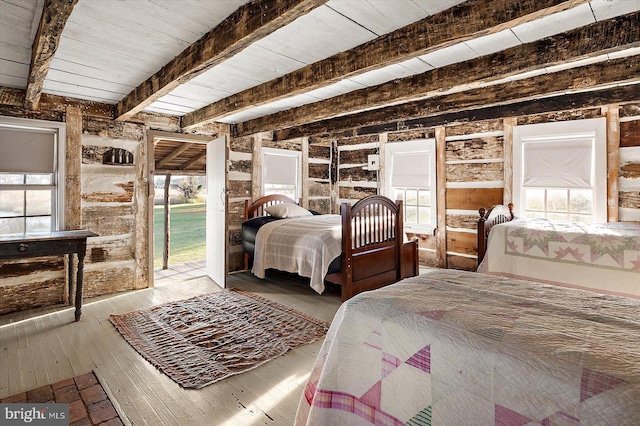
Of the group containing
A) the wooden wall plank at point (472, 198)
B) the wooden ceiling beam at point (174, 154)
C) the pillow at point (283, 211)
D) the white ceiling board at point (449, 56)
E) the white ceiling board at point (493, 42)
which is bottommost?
the pillow at point (283, 211)

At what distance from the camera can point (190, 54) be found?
2441mm

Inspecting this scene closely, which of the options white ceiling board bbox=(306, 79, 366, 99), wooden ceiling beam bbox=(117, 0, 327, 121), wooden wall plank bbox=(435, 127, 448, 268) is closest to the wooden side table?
wooden ceiling beam bbox=(117, 0, 327, 121)

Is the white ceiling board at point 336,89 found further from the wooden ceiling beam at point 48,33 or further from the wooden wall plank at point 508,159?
the wooden wall plank at point 508,159

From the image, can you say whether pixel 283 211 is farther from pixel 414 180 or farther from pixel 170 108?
pixel 414 180

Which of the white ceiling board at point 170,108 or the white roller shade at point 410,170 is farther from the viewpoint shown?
the white roller shade at point 410,170

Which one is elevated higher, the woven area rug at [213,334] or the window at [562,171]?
the window at [562,171]

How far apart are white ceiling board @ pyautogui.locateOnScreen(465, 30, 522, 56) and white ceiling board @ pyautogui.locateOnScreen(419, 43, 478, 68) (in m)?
0.05

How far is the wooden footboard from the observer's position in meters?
3.88

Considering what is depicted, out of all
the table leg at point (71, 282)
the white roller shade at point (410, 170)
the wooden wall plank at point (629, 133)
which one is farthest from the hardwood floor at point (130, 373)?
the wooden wall plank at point (629, 133)

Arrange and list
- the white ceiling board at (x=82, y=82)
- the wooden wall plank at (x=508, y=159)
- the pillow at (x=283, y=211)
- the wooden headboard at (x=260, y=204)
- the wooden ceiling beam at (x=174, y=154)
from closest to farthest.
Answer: the white ceiling board at (x=82, y=82)
the wooden wall plank at (x=508, y=159)
the pillow at (x=283, y=211)
the wooden headboard at (x=260, y=204)
the wooden ceiling beam at (x=174, y=154)

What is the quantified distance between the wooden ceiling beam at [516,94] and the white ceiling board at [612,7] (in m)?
0.97

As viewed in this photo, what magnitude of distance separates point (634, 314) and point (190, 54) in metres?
2.89

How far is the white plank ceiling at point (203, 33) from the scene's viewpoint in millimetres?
1979

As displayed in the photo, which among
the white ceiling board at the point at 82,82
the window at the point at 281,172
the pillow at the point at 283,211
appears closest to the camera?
the white ceiling board at the point at 82,82
